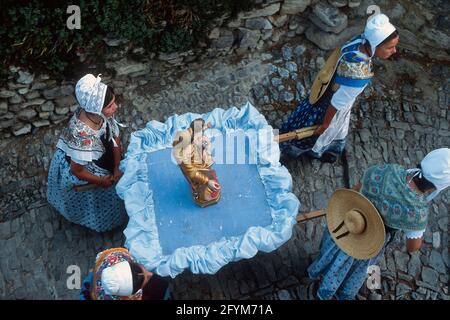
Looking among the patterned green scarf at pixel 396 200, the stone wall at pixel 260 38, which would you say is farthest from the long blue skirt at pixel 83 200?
the patterned green scarf at pixel 396 200

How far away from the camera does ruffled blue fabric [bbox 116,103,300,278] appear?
12.8ft

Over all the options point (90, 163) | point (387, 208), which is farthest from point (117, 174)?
point (387, 208)

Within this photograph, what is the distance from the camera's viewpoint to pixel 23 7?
4.92 meters

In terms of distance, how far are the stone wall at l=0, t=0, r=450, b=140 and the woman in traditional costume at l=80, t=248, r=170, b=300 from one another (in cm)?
220

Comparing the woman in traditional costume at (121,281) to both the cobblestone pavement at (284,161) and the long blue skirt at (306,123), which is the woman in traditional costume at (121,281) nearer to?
the cobblestone pavement at (284,161)

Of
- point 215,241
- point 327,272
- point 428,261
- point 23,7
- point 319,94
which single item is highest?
point 23,7

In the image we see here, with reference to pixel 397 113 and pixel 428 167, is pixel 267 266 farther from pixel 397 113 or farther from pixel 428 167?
pixel 397 113

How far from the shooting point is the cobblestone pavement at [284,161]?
4.77 meters

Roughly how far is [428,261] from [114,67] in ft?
11.7

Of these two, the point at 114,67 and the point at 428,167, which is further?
the point at 114,67

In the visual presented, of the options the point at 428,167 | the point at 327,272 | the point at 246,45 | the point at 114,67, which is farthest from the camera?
the point at 246,45

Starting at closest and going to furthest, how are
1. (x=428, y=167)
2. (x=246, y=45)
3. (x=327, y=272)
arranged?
(x=428, y=167) → (x=327, y=272) → (x=246, y=45)

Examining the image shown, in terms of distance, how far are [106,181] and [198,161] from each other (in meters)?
0.97
